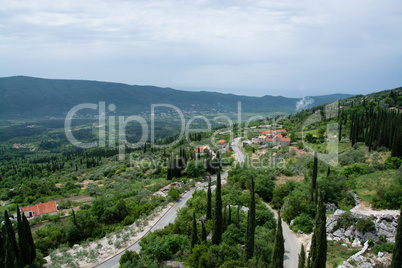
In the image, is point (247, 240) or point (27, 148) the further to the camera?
point (27, 148)

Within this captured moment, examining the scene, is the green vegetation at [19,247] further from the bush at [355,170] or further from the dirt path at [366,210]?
the bush at [355,170]

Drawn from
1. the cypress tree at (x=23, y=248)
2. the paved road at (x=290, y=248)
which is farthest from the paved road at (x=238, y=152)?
the cypress tree at (x=23, y=248)

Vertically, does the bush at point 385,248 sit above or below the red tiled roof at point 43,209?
above

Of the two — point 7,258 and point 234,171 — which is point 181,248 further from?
point 234,171

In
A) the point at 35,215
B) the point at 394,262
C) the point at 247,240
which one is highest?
the point at 394,262

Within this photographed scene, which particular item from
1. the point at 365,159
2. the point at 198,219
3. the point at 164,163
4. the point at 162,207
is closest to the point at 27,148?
Answer: the point at 164,163

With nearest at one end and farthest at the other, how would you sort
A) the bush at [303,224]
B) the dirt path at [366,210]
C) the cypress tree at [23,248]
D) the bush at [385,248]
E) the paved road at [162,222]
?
the bush at [385,248] → the dirt path at [366,210] → the cypress tree at [23,248] → the paved road at [162,222] → the bush at [303,224]

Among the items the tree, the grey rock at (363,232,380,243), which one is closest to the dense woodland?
the tree

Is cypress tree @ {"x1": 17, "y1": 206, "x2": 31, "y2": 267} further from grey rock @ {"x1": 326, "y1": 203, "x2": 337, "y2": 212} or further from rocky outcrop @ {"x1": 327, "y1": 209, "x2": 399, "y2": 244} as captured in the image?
grey rock @ {"x1": 326, "y1": 203, "x2": 337, "y2": 212}
